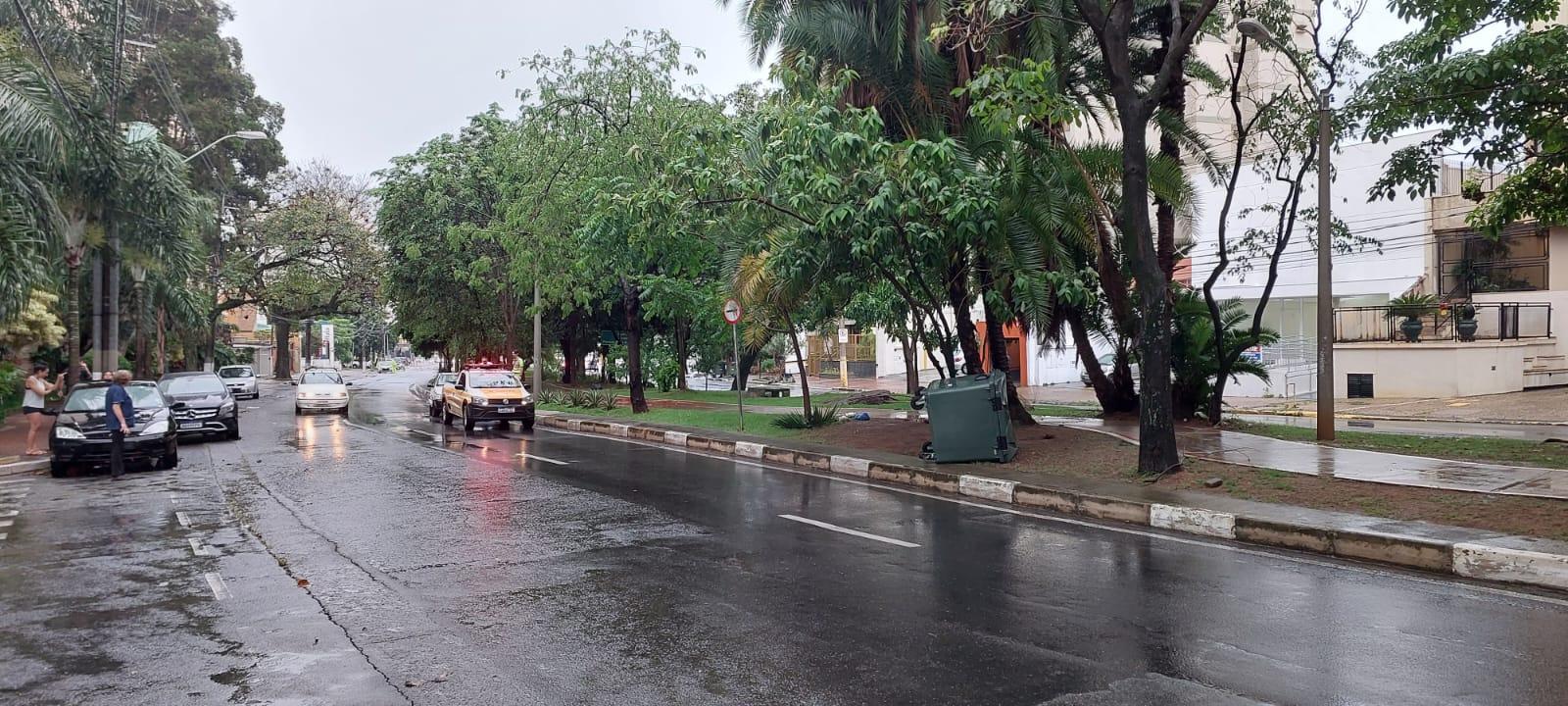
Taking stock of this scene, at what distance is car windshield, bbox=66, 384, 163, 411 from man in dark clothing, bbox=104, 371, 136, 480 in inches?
14.5

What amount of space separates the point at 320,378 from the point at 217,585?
25501 millimetres

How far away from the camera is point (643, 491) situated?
12086mm

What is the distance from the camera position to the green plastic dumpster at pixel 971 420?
1335 cm

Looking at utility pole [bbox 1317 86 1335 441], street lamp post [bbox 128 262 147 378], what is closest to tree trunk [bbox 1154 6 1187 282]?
utility pole [bbox 1317 86 1335 441]

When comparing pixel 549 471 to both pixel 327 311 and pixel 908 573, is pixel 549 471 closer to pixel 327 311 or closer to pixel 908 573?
pixel 908 573

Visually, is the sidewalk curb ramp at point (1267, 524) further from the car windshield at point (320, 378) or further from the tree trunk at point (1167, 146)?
the car windshield at point (320, 378)

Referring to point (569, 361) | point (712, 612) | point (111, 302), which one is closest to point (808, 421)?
point (712, 612)

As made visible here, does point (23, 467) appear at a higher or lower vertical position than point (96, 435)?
lower

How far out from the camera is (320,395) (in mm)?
29516

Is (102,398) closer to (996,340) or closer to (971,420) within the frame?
(971,420)

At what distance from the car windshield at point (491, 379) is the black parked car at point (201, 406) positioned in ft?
16.2

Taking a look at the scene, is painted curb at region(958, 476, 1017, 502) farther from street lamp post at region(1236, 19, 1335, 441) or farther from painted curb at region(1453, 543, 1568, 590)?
street lamp post at region(1236, 19, 1335, 441)

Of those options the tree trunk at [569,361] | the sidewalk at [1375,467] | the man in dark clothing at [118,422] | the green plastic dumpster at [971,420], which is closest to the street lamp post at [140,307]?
the man in dark clothing at [118,422]

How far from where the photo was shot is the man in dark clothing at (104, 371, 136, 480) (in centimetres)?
1427
